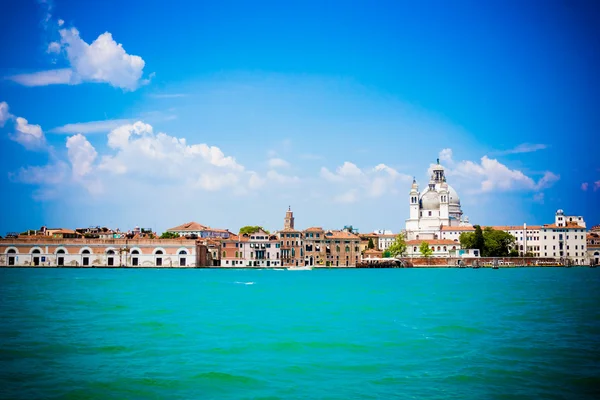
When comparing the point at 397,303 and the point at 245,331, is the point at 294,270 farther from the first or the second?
the point at 245,331

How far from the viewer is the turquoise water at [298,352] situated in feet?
34.8

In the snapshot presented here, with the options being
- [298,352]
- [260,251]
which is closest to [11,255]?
[260,251]

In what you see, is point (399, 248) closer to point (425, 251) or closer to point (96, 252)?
point (425, 251)

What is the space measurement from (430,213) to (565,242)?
77.2ft

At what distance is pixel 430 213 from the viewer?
111500 mm

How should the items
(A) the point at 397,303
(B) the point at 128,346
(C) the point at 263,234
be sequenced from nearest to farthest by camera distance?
(B) the point at 128,346 → (A) the point at 397,303 → (C) the point at 263,234

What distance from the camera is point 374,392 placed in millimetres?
10414

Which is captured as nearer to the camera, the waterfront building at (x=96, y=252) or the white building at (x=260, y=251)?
the waterfront building at (x=96, y=252)

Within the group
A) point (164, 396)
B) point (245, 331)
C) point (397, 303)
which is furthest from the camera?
point (397, 303)

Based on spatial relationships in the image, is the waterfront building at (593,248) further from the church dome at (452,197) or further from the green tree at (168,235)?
the green tree at (168,235)

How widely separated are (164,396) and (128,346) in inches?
186

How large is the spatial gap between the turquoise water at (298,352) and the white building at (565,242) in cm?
8141

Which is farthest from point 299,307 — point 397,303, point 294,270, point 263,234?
point 263,234

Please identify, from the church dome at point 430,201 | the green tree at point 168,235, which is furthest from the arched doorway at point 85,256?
the church dome at point 430,201
